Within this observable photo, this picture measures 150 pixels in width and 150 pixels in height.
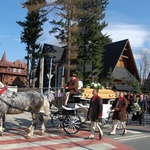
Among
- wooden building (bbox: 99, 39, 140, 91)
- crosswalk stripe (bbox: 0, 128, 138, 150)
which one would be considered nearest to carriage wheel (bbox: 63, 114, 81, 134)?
crosswalk stripe (bbox: 0, 128, 138, 150)

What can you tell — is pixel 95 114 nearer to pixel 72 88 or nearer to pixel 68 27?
pixel 72 88

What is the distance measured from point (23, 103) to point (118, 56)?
95.9ft

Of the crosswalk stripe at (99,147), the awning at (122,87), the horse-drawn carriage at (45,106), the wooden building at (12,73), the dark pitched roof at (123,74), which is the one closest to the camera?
the crosswalk stripe at (99,147)

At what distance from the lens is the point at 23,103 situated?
35.8 ft

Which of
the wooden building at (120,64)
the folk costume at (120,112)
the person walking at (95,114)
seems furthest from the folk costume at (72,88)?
the wooden building at (120,64)

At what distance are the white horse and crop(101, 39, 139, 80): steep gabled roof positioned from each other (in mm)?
26747

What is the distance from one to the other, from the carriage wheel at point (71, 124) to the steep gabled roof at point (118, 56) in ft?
86.1

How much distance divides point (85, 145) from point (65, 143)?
705 mm

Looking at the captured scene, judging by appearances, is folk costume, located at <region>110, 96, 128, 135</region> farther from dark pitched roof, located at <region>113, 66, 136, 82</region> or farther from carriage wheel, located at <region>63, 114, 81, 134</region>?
dark pitched roof, located at <region>113, 66, 136, 82</region>

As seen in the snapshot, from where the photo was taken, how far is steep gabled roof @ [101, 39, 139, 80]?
38.7 m

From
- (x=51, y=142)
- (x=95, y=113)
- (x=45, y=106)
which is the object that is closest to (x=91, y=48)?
(x=45, y=106)

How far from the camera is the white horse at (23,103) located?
1042cm

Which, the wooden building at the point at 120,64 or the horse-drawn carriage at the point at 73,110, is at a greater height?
the wooden building at the point at 120,64

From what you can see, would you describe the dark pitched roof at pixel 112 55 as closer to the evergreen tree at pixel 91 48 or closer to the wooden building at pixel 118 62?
the wooden building at pixel 118 62
